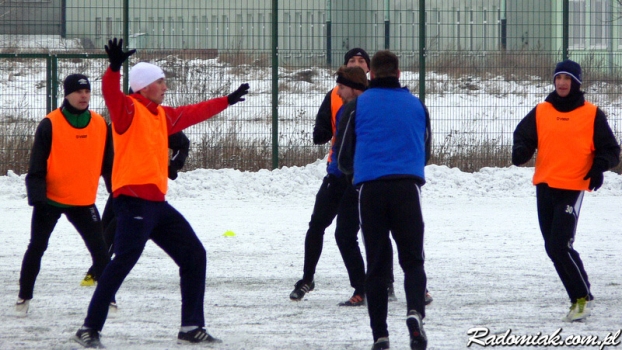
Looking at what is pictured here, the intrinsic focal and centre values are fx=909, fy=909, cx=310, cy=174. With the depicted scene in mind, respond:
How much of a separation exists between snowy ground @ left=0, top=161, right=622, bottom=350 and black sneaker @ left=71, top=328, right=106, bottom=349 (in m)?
0.15

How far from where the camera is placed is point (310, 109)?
46.8 ft

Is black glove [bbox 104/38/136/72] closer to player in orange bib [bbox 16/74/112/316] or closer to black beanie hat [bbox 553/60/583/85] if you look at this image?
player in orange bib [bbox 16/74/112/316]

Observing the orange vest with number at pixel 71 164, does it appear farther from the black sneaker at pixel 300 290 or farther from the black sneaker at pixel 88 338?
the black sneaker at pixel 300 290

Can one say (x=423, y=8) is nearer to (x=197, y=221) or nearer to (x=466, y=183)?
(x=466, y=183)

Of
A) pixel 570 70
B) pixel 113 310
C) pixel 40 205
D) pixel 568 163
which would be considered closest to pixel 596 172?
pixel 568 163

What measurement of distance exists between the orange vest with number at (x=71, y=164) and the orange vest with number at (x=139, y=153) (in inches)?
38.8

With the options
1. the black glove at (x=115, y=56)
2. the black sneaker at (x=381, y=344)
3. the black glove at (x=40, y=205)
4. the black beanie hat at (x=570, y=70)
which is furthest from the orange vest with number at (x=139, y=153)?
the black beanie hat at (x=570, y=70)

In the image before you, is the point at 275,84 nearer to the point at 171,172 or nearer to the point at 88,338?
the point at 171,172

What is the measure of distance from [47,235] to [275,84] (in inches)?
315

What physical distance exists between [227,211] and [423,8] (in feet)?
16.4

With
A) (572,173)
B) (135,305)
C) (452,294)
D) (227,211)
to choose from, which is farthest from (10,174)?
(572,173)

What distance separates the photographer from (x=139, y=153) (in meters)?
5.50

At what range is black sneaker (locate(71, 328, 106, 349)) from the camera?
541 cm

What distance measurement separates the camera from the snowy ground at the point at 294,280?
596cm
